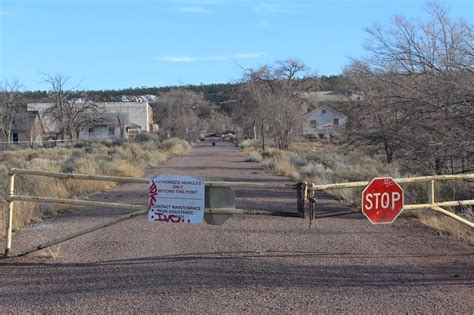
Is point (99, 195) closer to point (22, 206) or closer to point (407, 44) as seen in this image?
point (22, 206)

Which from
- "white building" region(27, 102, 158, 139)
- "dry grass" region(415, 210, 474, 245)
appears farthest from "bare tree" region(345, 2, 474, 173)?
"white building" region(27, 102, 158, 139)

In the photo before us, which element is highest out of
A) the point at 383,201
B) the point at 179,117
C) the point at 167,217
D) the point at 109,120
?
the point at 179,117

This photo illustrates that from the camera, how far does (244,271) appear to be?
20.7 ft

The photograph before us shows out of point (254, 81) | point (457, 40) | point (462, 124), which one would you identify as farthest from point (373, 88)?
point (254, 81)

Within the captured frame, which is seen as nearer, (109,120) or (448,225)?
(448,225)

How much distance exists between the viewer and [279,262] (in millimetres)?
6777

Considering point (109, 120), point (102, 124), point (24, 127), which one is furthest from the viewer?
point (102, 124)

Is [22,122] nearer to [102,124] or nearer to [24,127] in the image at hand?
[24,127]

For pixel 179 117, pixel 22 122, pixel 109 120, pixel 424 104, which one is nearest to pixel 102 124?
pixel 109 120

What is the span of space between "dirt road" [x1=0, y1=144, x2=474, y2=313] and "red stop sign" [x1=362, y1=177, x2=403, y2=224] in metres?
0.65

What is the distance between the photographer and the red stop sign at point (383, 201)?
6.21 metres

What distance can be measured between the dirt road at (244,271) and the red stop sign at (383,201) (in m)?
0.65

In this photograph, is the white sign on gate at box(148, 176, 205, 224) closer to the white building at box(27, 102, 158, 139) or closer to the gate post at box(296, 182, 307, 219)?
the gate post at box(296, 182, 307, 219)

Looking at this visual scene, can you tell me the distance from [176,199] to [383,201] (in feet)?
7.85
